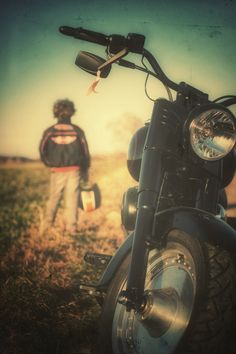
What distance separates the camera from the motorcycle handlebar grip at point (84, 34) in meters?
1.76

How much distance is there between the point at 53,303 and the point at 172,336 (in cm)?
174

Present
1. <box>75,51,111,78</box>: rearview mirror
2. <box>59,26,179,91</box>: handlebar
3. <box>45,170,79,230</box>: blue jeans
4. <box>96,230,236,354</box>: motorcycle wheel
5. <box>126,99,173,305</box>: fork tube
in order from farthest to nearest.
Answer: <box>45,170,79,230</box>: blue jeans, <box>75,51,111,78</box>: rearview mirror, <box>59,26,179,91</box>: handlebar, <box>126,99,173,305</box>: fork tube, <box>96,230,236,354</box>: motorcycle wheel

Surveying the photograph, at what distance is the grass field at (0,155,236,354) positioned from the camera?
2.30m

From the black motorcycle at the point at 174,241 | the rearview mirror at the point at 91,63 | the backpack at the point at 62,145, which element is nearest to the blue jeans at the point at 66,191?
the backpack at the point at 62,145

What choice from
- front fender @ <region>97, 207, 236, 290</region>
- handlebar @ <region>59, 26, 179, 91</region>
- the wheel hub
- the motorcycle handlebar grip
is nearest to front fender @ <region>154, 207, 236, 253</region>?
front fender @ <region>97, 207, 236, 290</region>

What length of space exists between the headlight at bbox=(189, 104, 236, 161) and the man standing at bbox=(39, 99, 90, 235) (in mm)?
4371

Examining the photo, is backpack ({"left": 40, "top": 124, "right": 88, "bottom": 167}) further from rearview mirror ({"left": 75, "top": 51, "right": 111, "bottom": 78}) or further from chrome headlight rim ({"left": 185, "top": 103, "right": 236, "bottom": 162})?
chrome headlight rim ({"left": 185, "top": 103, "right": 236, "bottom": 162})

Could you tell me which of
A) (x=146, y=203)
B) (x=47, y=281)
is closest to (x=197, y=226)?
(x=146, y=203)

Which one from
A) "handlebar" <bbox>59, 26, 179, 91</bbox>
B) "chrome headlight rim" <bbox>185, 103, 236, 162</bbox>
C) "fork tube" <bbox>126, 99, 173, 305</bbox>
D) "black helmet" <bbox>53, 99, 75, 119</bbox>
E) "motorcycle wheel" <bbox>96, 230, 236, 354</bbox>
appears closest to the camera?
"motorcycle wheel" <bbox>96, 230, 236, 354</bbox>

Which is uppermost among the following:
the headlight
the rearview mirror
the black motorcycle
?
the rearview mirror

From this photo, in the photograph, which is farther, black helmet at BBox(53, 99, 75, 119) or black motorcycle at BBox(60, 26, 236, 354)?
black helmet at BBox(53, 99, 75, 119)

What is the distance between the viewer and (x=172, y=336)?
54.7 inches

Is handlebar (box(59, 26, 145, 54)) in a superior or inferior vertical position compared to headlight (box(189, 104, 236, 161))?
superior

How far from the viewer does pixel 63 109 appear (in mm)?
5809
